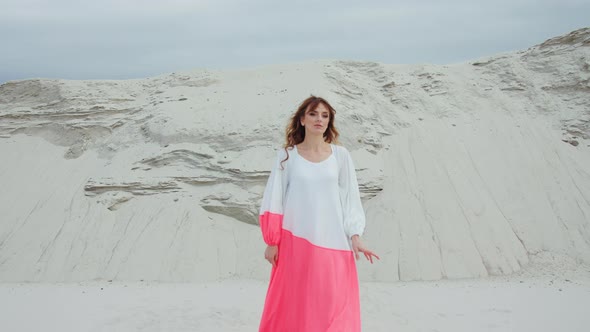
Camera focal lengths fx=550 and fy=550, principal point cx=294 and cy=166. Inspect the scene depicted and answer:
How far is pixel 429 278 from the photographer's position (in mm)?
8445

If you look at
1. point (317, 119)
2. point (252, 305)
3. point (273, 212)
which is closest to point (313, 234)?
point (273, 212)

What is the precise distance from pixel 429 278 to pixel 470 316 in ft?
7.83

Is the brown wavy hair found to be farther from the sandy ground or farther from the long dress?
the sandy ground

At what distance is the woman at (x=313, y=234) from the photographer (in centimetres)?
358

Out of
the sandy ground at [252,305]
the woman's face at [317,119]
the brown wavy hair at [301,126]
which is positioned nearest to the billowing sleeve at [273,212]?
the brown wavy hair at [301,126]

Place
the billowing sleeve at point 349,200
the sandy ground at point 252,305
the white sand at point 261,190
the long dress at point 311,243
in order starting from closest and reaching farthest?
the long dress at point 311,243, the billowing sleeve at point 349,200, the sandy ground at point 252,305, the white sand at point 261,190

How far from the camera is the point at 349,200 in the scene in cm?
378

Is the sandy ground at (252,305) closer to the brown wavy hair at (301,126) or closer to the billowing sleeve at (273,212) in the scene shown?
the billowing sleeve at (273,212)

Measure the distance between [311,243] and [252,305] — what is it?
10.8 ft

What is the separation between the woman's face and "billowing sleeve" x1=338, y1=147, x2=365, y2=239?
0.23 m

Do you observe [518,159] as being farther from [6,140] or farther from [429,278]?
[6,140]

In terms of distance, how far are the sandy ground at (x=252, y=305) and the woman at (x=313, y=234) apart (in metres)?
Result: 2.15

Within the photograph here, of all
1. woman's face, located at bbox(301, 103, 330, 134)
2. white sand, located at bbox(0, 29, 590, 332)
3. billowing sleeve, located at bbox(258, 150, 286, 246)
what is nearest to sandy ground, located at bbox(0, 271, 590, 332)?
white sand, located at bbox(0, 29, 590, 332)

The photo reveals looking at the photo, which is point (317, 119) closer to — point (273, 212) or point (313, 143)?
point (313, 143)
